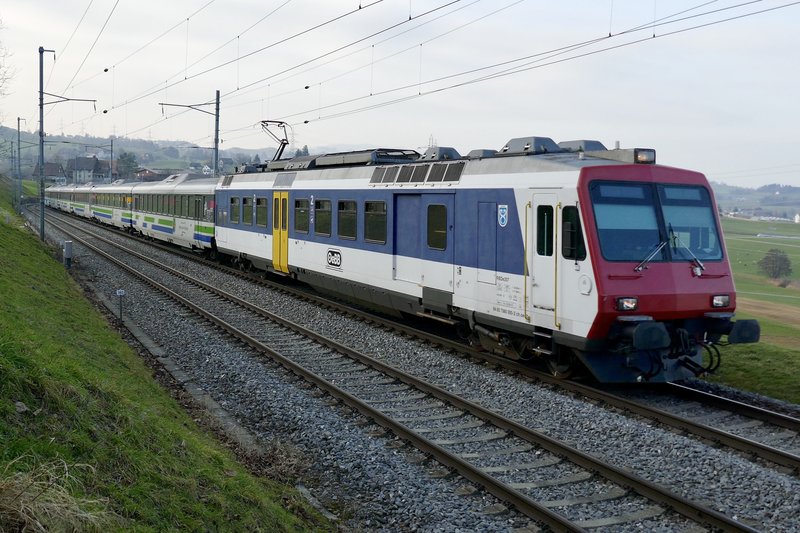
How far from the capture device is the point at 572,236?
10.0 m

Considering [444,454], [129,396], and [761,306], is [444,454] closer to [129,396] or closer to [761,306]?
[129,396]

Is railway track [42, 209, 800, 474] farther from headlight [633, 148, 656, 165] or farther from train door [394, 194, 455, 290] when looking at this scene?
headlight [633, 148, 656, 165]

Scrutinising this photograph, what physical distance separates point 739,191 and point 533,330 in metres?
205

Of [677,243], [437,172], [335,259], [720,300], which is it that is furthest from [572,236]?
[335,259]

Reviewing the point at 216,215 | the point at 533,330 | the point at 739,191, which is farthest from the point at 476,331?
the point at 739,191

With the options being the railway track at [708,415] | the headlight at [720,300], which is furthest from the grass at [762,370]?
the headlight at [720,300]

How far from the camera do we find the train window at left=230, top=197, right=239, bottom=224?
24062 mm

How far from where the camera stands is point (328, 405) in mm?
9898

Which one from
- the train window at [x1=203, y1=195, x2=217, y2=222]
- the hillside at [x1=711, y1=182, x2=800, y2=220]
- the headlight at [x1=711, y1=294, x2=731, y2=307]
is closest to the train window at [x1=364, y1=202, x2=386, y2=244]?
the headlight at [x1=711, y1=294, x2=731, y2=307]

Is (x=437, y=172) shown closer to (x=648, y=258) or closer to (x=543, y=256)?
(x=543, y=256)

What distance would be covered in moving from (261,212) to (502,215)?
11858 mm

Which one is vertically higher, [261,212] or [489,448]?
[261,212]

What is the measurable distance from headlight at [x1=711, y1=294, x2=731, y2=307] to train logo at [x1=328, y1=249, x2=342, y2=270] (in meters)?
8.87

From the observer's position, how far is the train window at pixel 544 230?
10453 mm
